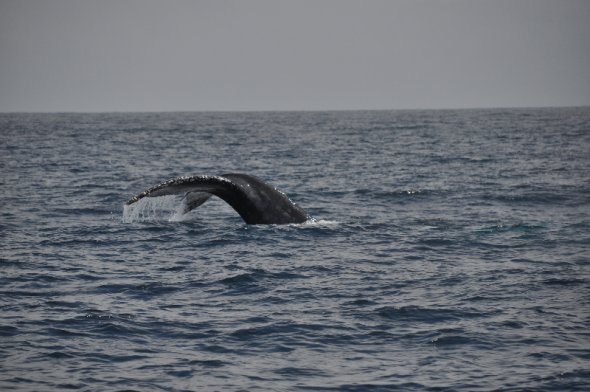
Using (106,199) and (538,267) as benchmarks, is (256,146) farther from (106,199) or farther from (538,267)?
(538,267)

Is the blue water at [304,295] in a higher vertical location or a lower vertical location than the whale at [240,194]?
lower

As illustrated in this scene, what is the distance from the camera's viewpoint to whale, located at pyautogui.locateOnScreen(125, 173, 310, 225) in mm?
15781

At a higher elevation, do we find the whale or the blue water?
the whale

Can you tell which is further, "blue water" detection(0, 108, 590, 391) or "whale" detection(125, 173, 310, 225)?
"whale" detection(125, 173, 310, 225)

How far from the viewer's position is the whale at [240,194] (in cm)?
1578

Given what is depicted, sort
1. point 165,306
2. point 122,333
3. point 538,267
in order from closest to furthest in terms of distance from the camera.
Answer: point 122,333 < point 165,306 < point 538,267

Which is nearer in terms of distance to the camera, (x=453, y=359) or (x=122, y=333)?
(x=453, y=359)

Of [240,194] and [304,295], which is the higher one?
[240,194]

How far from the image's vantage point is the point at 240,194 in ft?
57.8

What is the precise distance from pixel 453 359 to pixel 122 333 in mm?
4139

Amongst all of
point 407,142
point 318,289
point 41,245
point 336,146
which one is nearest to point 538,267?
point 318,289

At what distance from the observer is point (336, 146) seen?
63.2m

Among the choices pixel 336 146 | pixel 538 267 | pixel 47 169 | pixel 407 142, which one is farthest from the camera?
pixel 407 142

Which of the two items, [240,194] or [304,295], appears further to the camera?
[240,194]
